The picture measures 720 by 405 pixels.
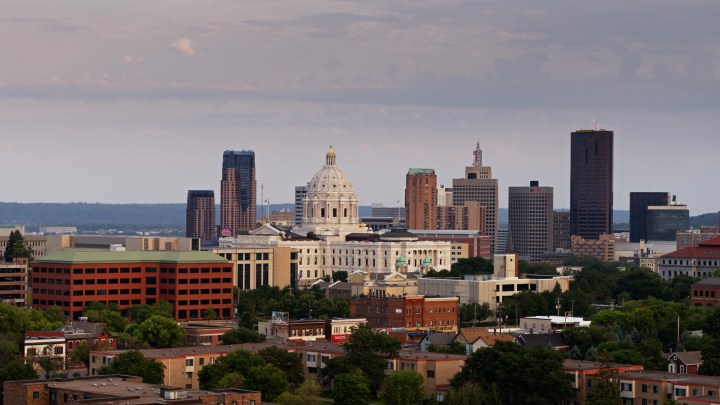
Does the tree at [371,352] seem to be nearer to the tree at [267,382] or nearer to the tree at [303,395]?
the tree at [303,395]

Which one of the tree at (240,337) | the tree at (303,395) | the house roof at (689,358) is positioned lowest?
the tree at (303,395)

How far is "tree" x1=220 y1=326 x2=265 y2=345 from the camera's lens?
169 meters

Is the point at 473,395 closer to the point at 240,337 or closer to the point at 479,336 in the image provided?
the point at 479,336

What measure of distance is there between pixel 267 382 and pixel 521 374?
1891cm

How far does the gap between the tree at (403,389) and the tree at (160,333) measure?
39313 mm

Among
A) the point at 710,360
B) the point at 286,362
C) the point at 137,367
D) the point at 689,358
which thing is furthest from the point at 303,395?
the point at 689,358

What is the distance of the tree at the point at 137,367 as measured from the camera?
139875 mm

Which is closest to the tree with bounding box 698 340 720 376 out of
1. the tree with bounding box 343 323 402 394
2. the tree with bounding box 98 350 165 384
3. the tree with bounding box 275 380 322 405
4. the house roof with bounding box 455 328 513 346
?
the house roof with bounding box 455 328 513 346

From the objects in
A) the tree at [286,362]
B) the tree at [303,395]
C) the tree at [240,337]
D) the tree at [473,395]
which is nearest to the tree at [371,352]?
the tree at [286,362]

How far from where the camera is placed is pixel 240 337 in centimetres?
17038

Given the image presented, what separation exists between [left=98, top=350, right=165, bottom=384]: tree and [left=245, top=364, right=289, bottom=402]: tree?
24.0 ft

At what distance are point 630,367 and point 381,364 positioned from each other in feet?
64.2

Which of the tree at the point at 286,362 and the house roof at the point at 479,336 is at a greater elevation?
the house roof at the point at 479,336

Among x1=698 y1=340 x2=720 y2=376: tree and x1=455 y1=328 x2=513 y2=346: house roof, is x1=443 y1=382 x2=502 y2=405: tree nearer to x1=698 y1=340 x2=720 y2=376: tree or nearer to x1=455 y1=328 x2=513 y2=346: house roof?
x1=698 y1=340 x2=720 y2=376: tree
